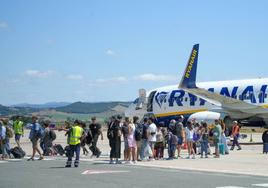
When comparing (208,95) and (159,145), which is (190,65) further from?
(159,145)

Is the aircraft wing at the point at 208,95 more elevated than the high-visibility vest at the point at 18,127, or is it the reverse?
the aircraft wing at the point at 208,95

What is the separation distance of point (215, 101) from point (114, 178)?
21040 millimetres

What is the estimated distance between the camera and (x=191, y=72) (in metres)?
35.8

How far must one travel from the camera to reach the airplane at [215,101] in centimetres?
3431

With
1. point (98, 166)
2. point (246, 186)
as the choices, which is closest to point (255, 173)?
point (246, 186)

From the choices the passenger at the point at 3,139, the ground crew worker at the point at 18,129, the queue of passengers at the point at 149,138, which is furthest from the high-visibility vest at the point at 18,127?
the queue of passengers at the point at 149,138

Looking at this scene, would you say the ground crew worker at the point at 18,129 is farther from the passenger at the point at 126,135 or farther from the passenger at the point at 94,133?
the passenger at the point at 126,135

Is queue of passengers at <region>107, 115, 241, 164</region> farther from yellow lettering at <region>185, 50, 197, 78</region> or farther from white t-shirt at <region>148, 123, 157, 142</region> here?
yellow lettering at <region>185, 50, 197, 78</region>

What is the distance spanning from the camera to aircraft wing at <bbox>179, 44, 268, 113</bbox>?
33.9 meters

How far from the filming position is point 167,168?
18.3 meters

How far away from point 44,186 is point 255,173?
233 inches

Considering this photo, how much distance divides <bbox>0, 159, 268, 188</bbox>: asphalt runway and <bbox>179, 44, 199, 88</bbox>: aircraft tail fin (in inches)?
667

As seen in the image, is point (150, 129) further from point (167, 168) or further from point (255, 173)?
point (255, 173)

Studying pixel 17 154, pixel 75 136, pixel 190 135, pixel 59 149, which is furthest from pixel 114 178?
pixel 59 149
